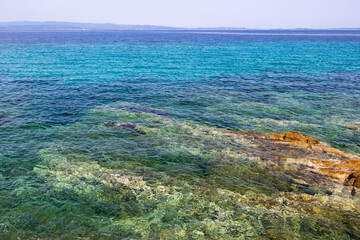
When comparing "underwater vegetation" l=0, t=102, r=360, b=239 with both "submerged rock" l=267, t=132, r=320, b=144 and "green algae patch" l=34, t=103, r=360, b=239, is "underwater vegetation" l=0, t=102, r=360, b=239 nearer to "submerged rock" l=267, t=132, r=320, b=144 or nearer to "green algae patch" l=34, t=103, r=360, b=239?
"green algae patch" l=34, t=103, r=360, b=239

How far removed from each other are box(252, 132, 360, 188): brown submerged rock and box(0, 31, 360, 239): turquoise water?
1.83m

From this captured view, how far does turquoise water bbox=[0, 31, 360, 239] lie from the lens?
→ 44.4 ft

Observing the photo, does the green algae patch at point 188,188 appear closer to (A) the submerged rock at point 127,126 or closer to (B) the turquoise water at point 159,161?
(B) the turquoise water at point 159,161

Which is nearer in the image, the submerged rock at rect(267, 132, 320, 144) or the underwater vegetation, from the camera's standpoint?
the underwater vegetation

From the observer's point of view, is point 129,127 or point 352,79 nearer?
point 129,127

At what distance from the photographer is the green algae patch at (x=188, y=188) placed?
1334 centimetres

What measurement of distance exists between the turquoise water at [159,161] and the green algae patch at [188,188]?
0.07 metres

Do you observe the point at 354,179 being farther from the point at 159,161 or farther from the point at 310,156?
the point at 159,161

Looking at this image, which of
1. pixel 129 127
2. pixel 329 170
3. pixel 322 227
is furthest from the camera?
pixel 129 127

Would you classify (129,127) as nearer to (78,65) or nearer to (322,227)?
(322,227)

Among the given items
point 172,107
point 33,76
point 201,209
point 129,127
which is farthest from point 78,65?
point 201,209

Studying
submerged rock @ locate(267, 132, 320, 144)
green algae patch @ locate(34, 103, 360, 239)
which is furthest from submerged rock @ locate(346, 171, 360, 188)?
submerged rock @ locate(267, 132, 320, 144)

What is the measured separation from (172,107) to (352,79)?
38589mm

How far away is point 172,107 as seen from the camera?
3272 cm
